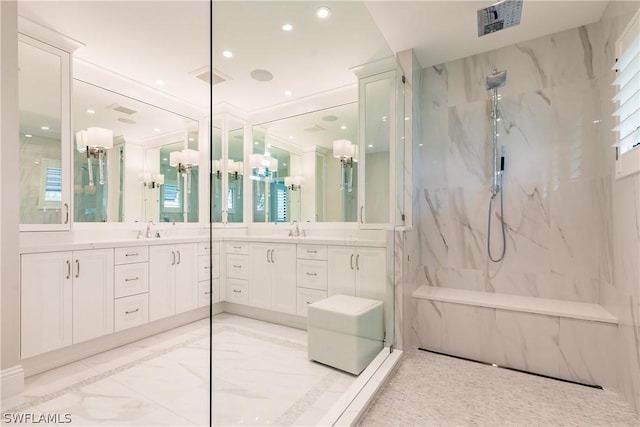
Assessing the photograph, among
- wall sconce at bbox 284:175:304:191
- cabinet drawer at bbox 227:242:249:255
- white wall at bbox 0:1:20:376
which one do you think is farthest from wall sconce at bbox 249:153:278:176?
white wall at bbox 0:1:20:376

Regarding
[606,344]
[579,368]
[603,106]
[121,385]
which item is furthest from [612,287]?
[121,385]

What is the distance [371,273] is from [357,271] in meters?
0.12

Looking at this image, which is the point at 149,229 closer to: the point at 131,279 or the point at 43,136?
the point at 131,279

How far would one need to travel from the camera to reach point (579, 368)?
1.98 meters

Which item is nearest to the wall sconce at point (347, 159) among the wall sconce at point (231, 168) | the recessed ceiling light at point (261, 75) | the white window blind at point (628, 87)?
the recessed ceiling light at point (261, 75)

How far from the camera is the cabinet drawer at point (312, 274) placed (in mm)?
2266

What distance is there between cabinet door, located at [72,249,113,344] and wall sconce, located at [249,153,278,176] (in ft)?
5.27

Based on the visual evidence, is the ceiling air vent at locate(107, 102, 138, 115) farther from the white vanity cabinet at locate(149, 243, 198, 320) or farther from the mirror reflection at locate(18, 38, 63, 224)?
the white vanity cabinet at locate(149, 243, 198, 320)

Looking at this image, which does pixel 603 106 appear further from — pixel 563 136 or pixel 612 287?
pixel 612 287

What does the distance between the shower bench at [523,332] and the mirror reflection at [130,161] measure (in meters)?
2.84

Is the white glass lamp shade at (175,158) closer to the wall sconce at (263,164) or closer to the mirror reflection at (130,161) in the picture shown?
the mirror reflection at (130,161)

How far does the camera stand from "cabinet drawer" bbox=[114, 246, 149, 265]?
8.55 ft

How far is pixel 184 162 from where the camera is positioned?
353 cm

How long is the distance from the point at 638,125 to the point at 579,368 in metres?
1.55
